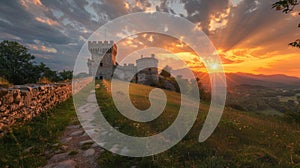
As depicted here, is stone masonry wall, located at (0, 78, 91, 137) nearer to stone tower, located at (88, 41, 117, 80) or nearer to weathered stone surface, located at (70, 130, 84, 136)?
weathered stone surface, located at (70, 130, 84, 136)

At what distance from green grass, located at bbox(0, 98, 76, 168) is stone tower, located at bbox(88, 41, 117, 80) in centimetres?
5908

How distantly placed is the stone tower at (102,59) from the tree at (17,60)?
20302mm

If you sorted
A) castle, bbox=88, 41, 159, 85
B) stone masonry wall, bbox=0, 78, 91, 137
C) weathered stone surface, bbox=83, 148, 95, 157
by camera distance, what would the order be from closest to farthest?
weathered stone surface, bbox=83, 148, 95, 157 → stone masonry wall, bbox=0, 78, 91, 137 → castle, bbox=88, 41, 159, 85

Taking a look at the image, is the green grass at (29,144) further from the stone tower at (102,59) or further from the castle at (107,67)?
the stone tower at (102,59)

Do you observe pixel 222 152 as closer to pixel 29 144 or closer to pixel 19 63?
pixel 29 144

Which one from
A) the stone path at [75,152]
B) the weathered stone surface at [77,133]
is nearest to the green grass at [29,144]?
the stone path at [75,152]

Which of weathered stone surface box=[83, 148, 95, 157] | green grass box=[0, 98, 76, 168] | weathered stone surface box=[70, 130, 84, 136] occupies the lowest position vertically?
weathered stone surface box=[83, 148, 95, 157]

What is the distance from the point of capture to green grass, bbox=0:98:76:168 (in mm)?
4351

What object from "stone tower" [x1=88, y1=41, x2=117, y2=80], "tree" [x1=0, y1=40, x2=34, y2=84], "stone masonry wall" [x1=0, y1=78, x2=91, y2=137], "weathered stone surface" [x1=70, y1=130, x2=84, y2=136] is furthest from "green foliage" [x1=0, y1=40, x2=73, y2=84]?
"weathered stone surface" [x1=70, y1=130, x2=84, y2=136]

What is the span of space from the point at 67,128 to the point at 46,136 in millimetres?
1242

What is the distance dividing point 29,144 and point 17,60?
56484 millimetres

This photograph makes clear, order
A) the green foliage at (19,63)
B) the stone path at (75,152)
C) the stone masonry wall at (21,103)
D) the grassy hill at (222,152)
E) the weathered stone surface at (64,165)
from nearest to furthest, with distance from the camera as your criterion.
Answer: the grassy hill at (222,152), the weathered stone surface at (64,165), the stone path at (75,152), the stone masonry wall at (21,103), the green foliage at (19,63)

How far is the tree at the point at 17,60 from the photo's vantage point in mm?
46881

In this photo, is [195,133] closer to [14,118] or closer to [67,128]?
[67,128]
